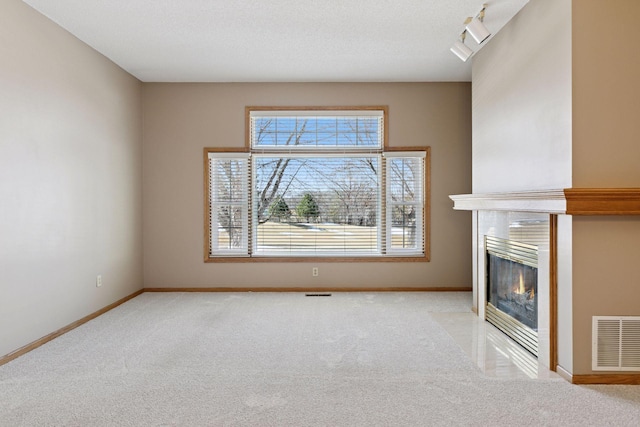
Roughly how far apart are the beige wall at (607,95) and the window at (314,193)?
2952 mm

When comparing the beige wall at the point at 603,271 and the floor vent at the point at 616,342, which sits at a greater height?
the beige wall at the point at 603,271

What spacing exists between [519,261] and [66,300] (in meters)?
3.99

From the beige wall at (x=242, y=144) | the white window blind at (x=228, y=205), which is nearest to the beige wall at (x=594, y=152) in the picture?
the beige wall at (x=242, y=144)

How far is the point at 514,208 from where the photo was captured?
3391mm

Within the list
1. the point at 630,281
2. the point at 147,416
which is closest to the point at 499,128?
the point at 630,281

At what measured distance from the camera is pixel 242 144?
18.8 ft

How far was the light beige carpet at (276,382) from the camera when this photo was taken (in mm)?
2385

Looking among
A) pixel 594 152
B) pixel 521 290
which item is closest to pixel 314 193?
pixel 521 290

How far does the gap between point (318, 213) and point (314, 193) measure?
0.27m

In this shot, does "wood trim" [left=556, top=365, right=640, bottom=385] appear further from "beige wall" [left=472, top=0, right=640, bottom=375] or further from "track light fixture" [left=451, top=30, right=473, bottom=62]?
"track light fixture" [left=451, top=30, right=473, bottom=62]

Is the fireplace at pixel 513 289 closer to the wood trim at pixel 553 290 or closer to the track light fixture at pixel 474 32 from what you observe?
the wood trim at pixel 553 290

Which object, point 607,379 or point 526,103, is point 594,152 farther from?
point 607,379

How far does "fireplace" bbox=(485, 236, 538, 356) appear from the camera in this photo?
3398 millimetres

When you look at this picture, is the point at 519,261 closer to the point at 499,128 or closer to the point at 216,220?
the point at 499,128
